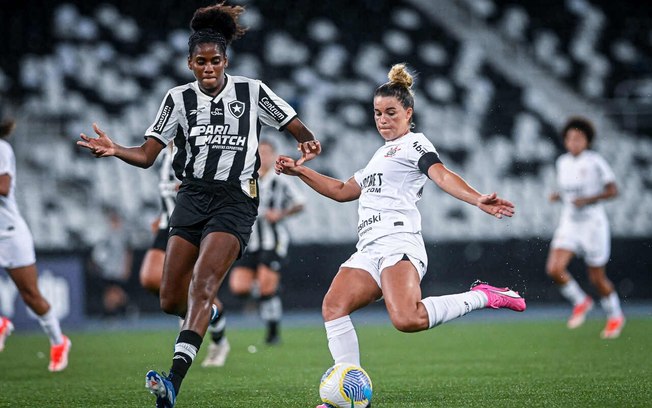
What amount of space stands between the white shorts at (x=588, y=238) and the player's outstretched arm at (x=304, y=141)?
662cm

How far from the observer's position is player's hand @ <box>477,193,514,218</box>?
511 cm

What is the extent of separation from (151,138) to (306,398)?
1883 millimetres

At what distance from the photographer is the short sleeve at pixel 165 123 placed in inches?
238

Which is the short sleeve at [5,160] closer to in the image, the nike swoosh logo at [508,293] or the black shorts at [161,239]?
the black shorts at [161,239]

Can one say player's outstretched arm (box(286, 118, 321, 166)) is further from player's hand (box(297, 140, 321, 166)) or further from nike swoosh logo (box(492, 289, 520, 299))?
nike swoosh logo (box(492, 289, 520, 299))

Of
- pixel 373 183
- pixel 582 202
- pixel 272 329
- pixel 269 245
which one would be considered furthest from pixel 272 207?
pixel 373 183

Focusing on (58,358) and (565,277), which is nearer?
(58,358)

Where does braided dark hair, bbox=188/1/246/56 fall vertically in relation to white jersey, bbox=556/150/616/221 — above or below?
above

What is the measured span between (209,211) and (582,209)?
7412 mm

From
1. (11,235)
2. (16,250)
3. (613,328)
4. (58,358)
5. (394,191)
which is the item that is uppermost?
(394,191)

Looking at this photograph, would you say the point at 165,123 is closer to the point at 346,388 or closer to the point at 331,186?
the point at 331,186

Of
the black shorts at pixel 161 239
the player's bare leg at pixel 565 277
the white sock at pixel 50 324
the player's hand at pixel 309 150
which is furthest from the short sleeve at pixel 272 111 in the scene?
the player's bare leg at pixel 565 277

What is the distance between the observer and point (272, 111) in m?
6.37

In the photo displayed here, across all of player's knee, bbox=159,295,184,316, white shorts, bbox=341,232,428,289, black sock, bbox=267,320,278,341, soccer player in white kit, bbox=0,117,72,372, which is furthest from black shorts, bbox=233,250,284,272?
white shorts, bbox=341,232,428,289
